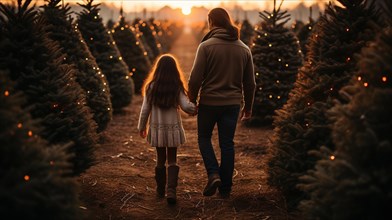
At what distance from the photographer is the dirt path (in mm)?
5715

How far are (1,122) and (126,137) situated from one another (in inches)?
292

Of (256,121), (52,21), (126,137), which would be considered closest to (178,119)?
(52,21)

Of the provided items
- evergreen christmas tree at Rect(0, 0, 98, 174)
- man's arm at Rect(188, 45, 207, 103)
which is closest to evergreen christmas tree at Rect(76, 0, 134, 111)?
man's arm at Rect(188, 45, 207, 103)

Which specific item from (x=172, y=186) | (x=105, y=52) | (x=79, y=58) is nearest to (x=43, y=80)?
(x=172, y=186)

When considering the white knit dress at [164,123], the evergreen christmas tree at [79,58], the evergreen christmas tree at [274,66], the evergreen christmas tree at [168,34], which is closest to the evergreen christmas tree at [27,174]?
the white knit dress at [164,123]

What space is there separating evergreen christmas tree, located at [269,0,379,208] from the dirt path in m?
0.69

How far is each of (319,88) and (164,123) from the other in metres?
2.13

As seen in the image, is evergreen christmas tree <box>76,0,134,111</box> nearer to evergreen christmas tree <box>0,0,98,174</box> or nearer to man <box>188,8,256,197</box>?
man <box>188,8,256,197</box>

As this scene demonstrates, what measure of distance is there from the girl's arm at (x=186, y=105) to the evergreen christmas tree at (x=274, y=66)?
548 cm

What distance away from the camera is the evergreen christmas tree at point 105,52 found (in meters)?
12.2

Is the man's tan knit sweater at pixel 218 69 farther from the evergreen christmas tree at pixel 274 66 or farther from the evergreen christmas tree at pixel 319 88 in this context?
the evergreen christmas tree at pixel 274 66

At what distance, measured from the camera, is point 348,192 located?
3.39m

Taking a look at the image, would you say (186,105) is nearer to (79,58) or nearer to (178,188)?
(178,188)

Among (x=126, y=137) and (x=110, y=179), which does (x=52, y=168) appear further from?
(x=126, y=137)
